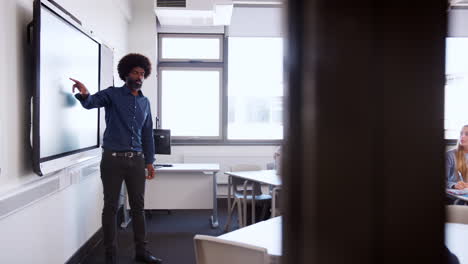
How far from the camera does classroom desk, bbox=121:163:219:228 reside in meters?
4.47

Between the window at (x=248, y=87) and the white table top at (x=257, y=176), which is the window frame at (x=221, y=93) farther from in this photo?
the white table top at (x=257, y=176)

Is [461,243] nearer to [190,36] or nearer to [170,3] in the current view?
[170,3]

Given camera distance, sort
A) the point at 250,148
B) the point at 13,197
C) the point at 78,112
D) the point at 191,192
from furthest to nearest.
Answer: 1. the point at 250,148
2. the point at 191,192
3. the point at 78,112
4. the point at 13,197

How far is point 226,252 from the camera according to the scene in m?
1.55

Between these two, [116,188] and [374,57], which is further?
[116,188]

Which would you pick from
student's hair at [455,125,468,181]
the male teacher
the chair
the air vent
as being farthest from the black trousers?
student's hair at [455,125,468,181]

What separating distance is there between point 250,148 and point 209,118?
0.76 m

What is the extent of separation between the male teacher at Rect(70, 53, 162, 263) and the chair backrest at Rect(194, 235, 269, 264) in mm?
1614

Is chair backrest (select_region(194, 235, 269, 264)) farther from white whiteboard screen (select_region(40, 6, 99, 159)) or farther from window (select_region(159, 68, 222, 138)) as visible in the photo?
window (select_region(159, 68, 222, 138))

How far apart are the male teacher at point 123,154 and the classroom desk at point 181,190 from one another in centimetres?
124

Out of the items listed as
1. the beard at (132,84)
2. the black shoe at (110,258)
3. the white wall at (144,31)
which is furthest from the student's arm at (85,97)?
the white wall at (144,31)

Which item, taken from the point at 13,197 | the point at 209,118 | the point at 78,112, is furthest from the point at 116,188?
the point at 209,118

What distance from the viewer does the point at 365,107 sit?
0.75 feet

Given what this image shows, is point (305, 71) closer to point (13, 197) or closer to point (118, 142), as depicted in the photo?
point (13, 197)
